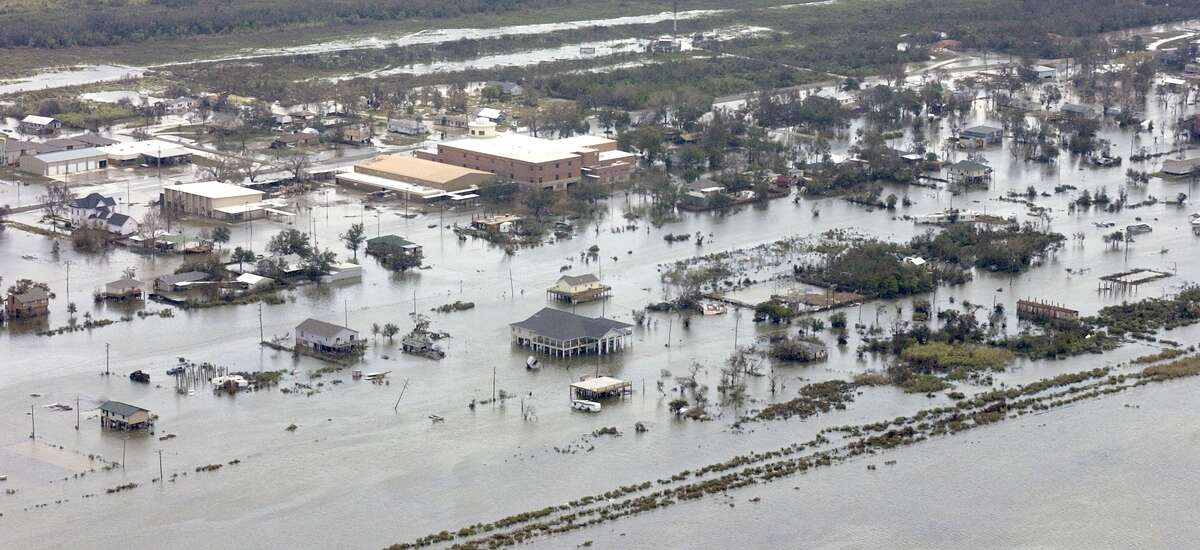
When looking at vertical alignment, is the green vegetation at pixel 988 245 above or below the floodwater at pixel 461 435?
above

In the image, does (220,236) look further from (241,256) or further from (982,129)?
(982,129)

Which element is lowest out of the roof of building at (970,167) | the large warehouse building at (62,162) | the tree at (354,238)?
the tree at (354,238)

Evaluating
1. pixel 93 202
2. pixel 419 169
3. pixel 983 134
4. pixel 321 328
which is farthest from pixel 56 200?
pixel 983 134

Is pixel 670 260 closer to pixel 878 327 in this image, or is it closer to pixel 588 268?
pixel 588 268

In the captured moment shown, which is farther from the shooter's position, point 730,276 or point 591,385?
point 730,276

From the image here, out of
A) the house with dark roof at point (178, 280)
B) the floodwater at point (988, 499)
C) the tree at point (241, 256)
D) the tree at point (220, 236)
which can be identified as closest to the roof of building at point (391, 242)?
the tree at point (241, 256)

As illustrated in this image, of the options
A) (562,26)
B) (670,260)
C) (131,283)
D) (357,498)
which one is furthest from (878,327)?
(562,26)

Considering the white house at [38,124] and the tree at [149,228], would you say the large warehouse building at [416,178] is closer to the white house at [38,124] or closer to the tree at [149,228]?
the tree at [149,228]

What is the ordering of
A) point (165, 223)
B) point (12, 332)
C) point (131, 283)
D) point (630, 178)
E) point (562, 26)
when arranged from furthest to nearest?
point (562, 26) → point (630, 178) → point (165, 223) → point (131, 283) → point (12, 332)
